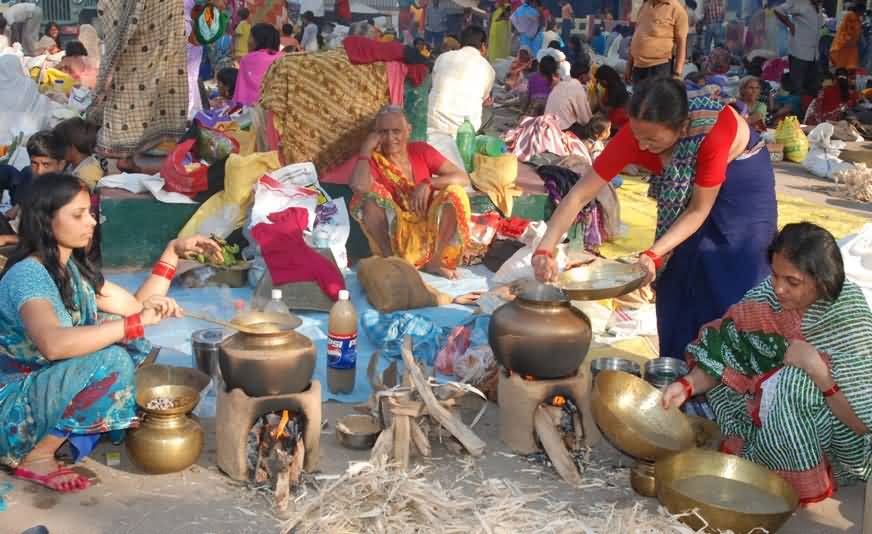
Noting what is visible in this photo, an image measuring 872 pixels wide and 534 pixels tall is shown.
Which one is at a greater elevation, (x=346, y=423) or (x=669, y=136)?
(x=669, y=136)

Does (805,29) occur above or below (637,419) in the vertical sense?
above

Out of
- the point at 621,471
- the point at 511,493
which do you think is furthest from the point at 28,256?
the point at 621,471

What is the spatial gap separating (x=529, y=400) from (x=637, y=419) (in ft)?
1.32

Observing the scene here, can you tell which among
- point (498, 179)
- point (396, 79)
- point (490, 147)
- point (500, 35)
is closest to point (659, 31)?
point (490, 147)

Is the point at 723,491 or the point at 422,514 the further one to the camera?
the point at 723,491

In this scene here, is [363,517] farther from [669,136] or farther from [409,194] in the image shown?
[409,194]

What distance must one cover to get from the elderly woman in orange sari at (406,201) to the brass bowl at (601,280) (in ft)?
5.60

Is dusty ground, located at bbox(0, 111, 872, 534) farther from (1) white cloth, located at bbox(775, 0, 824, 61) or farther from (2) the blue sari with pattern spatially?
(1) white cloth, located at bbox(775, 0, 824, 61)

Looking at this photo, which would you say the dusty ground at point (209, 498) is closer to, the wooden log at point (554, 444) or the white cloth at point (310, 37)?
the wooden log at point (554, 444)

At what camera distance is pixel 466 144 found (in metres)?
6.80

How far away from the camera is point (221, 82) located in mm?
9188

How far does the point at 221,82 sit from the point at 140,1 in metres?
2.79

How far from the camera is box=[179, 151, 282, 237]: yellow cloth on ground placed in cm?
564

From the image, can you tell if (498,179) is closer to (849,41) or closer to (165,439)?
(165,439)
